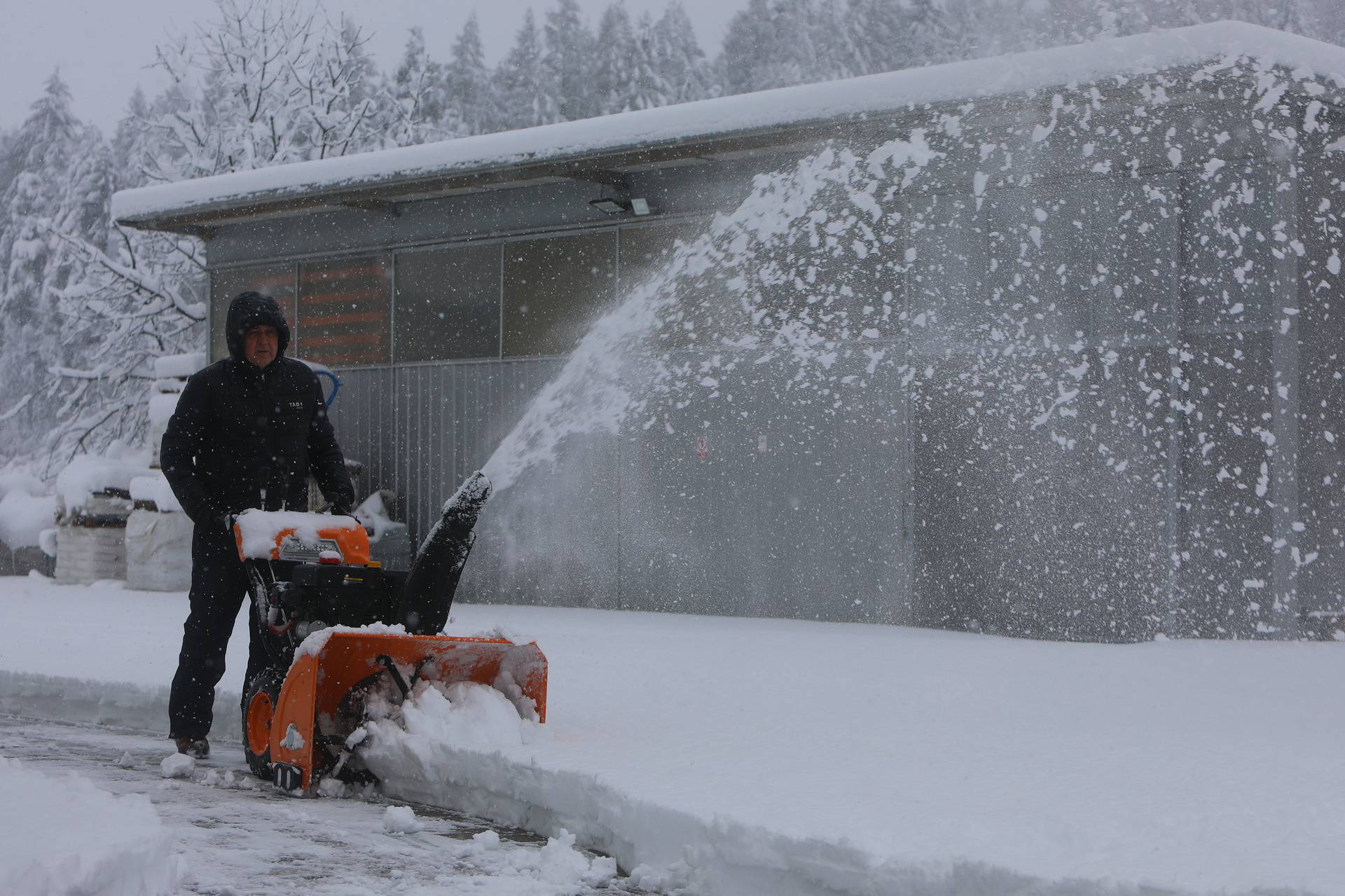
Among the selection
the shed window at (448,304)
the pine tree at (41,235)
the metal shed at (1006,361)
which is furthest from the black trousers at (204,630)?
the pine tree at (41,235)

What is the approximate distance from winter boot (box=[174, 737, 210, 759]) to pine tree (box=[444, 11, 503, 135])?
158ft

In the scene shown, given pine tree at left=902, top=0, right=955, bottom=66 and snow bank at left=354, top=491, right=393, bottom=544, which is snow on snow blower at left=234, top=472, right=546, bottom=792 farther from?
pine tree at left=902, top=0, right=955, bottom=66

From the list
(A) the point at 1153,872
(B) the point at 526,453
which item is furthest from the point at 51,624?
(A) the point at 1153,872

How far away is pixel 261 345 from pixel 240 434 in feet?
1.24

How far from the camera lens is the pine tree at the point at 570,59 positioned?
4972cm

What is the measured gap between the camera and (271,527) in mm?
5367

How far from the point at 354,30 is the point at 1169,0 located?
582 inches

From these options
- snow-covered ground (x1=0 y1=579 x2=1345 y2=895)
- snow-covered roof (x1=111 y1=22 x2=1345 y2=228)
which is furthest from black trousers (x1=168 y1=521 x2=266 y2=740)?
snow-covered roof (x1=111 y1=22 x2=1345 y2=228)

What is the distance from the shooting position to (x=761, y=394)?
11.3 metres

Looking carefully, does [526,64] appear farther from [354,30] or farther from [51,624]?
[51,624]

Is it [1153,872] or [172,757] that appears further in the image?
[172,757]

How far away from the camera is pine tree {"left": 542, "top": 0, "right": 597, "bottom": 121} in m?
49.7

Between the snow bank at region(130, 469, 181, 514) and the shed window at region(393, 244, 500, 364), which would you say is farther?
the snow bank at region(130, 469, 181, 514)

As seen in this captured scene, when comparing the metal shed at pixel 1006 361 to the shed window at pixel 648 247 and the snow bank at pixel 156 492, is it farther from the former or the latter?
the snow bank at pixel 156 492
